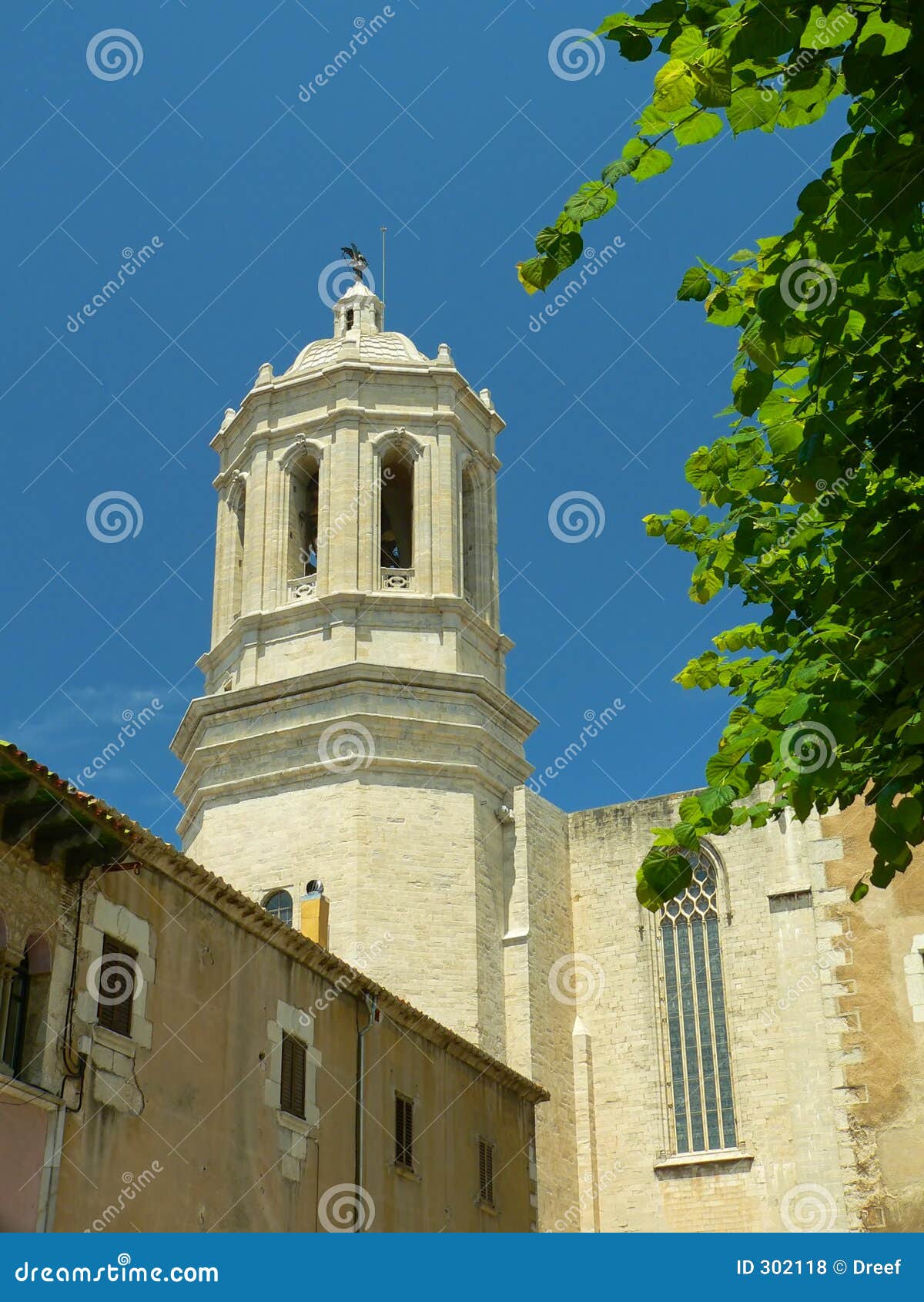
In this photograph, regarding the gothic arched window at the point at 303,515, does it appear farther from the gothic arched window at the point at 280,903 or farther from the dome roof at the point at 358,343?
the gothic arched window at the point at 280,903

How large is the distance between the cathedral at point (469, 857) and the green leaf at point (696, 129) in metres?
19.3

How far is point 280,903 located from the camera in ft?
89.6

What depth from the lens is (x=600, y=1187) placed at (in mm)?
27641

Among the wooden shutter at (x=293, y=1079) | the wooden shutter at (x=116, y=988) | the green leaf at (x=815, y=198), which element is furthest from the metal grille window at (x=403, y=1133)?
the green leaf at (x=815, y=198)

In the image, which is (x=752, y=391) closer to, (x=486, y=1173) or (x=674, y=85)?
(x=674, y=85)

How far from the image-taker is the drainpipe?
1700 centimetres

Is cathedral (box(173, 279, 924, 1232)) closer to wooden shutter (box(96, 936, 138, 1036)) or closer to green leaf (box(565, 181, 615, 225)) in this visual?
wooden shutter (box(96, 936, 138, 1036))

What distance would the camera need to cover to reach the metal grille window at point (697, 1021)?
2792 cm

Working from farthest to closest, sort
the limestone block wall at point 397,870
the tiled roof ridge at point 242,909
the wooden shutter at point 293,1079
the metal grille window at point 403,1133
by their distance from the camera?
the limestone block wall at point 397,870 → the metal grille window at point 403,1133 → the wooden shutter at point 293,1079 → the tiled roof ridge at point 242,909

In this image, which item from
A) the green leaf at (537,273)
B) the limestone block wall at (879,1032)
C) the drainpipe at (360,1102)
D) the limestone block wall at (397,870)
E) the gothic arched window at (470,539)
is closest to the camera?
the green leaf at (537,273)

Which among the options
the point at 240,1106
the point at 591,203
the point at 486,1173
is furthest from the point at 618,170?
the point at 486,1173

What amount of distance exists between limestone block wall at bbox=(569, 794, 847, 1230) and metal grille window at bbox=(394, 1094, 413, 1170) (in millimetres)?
9516

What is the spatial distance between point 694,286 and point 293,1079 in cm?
1079

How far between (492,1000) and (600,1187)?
13.2ft
